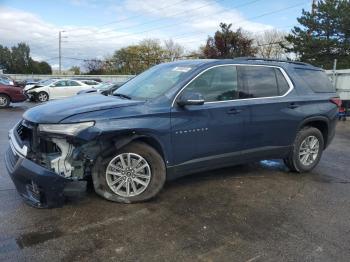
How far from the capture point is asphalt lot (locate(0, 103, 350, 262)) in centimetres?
370

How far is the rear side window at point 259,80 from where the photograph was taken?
5762 mm

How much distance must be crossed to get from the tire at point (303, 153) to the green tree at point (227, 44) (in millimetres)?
36680

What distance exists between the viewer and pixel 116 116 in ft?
15.1

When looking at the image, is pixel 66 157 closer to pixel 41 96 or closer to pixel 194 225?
pixel 194 225

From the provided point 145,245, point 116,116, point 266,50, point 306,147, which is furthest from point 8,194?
point 266,50

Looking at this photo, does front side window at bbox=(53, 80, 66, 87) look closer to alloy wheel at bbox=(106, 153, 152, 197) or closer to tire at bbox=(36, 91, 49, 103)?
tire at bbox=(36, 91, 49, 103)

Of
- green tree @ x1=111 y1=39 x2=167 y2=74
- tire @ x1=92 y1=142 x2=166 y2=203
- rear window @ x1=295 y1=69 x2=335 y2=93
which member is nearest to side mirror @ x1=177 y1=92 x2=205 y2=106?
tire @ x1=92 y1=142 x2=166 y2=203

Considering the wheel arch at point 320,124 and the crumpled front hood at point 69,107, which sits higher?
the crumpled front hood at point 69,107

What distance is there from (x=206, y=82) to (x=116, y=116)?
1399mm

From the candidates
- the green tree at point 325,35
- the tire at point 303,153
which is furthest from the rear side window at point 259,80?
the green tree at point 325,35

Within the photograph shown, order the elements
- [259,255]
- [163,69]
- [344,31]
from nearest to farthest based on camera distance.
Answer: [259,255] → [163,69] → [344,31]

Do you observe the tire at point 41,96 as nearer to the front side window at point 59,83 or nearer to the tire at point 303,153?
the front side window at point 59,83

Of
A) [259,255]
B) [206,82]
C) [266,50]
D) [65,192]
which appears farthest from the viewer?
[266,50]

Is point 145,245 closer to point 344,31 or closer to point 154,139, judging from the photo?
point 154,139
